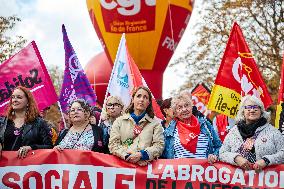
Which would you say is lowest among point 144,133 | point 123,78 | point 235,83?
point 144,133

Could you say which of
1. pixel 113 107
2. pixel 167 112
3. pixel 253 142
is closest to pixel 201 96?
pixel 167 112

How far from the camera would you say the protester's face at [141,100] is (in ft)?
20.5

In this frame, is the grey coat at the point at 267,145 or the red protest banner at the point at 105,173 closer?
the grey coat at the point at 267,145

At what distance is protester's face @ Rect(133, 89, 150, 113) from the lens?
6.23 metres

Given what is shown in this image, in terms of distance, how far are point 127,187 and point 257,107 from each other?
1770mm

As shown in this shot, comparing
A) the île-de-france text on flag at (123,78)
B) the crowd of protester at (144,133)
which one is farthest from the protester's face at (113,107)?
the île-de-france text on flag at (123,78)

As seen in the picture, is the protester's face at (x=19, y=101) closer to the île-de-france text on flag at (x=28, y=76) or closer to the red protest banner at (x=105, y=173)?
the red protest banner at (x=105, y=173)

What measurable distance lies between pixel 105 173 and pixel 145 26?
11174 mm

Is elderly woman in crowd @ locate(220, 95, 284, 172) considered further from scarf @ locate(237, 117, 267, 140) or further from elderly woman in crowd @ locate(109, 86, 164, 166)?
elderly woman in crowd @ locate(109, 86, 164, 166)

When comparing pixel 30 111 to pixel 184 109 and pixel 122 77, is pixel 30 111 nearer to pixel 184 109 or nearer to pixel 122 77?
pixel 184 109

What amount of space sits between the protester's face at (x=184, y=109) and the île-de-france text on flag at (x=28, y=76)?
7.71ft

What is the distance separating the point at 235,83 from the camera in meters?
8.70

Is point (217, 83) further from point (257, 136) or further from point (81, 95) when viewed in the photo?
point (257, 136)

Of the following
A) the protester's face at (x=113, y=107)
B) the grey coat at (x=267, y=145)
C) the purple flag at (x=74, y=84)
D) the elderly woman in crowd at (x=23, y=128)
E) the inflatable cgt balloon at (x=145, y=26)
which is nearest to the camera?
the grey coat at (x=267, y=145)
